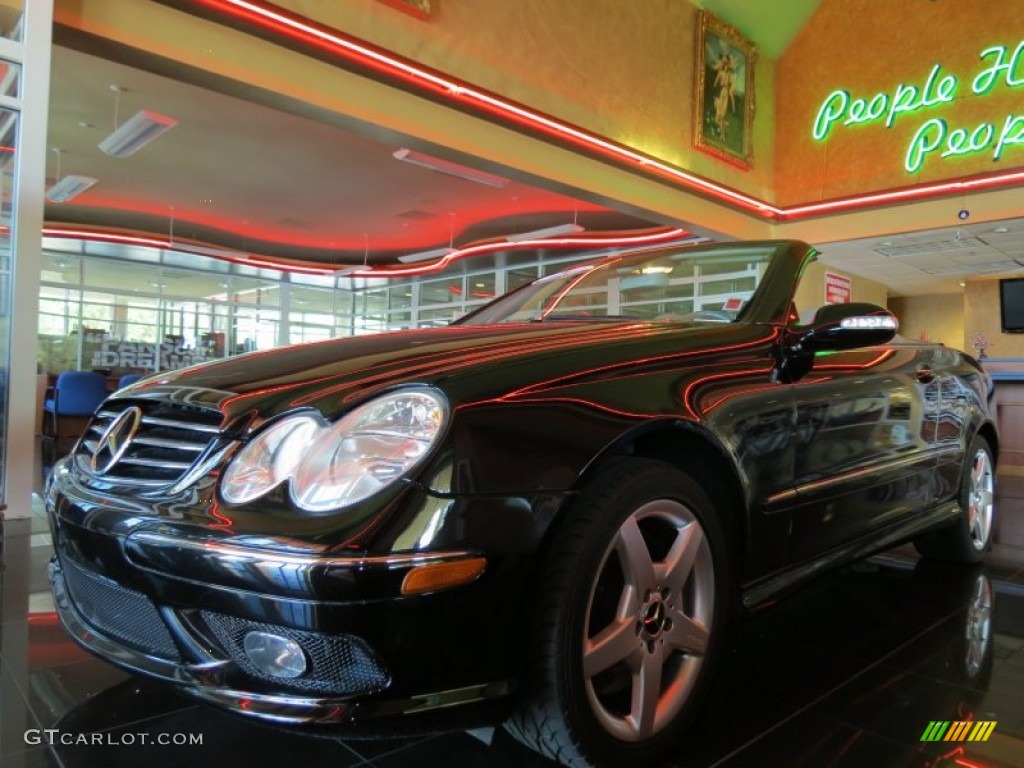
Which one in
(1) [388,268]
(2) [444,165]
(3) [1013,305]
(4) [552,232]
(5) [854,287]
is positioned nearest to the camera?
(2) [444,165]

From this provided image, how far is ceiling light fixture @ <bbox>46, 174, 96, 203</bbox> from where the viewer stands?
30.6 ft

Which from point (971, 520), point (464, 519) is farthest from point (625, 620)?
point (971, 520)

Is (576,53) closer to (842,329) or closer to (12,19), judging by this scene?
(12,19)

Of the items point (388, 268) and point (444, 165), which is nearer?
point (444, 165)

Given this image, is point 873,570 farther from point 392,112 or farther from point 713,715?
point 392,112

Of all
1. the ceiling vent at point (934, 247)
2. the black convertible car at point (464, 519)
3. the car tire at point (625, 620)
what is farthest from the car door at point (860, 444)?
the ceiling vent at point (934, 247)

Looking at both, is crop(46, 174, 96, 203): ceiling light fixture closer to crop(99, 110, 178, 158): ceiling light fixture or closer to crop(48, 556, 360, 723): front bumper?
crop(99, 110, 178, 158): ceiling light fixture

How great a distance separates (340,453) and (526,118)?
6.14m

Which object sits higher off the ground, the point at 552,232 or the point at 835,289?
the point at 552,232

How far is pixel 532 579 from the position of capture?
120cm

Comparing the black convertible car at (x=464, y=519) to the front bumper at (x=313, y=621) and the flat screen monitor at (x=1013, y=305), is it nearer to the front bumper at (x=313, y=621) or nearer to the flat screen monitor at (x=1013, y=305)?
the front bumper at (x=313, y=621)

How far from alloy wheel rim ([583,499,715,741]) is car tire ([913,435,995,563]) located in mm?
1884

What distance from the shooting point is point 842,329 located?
1.88 m

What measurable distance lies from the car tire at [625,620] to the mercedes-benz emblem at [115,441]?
892 millimetres
